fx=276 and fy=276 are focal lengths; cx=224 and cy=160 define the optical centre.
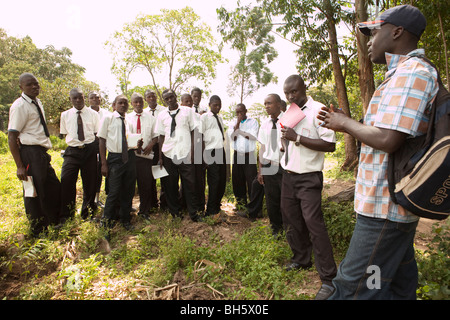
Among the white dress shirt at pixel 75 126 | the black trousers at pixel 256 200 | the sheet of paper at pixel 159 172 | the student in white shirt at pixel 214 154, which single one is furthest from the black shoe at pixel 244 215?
the white dress shirt at pixel 75 126

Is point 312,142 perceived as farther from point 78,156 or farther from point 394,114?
point 78,156

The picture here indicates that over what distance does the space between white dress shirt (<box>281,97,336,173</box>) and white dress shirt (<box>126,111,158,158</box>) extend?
2827mm

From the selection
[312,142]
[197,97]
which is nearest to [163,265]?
[312,142]

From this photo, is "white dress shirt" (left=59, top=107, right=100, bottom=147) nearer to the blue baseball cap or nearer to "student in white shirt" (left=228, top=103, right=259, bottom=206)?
"student in white shirt" (left=228, top=103, right=259, bottom=206)

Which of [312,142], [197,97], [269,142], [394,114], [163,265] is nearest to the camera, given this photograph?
[394,114]

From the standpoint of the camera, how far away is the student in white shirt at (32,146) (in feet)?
12.3

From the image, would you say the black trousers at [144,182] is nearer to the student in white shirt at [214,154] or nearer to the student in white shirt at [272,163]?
the student in white shirt at [214,154]

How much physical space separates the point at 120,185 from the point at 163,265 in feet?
5.50

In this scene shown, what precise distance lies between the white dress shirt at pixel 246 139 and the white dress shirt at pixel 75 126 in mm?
2607

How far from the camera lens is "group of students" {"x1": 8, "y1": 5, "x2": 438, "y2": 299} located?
4.99 feet

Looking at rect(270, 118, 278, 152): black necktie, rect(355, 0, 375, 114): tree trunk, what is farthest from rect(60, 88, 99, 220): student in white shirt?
rect(355, 0, 375, 114): tree trunk

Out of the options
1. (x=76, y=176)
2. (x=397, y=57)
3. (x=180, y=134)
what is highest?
(x=397, y=57)

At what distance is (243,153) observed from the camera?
17.7 feet

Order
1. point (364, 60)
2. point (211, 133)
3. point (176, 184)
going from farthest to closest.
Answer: point (364, 60) → point (211, 133) → point (176, 184)
